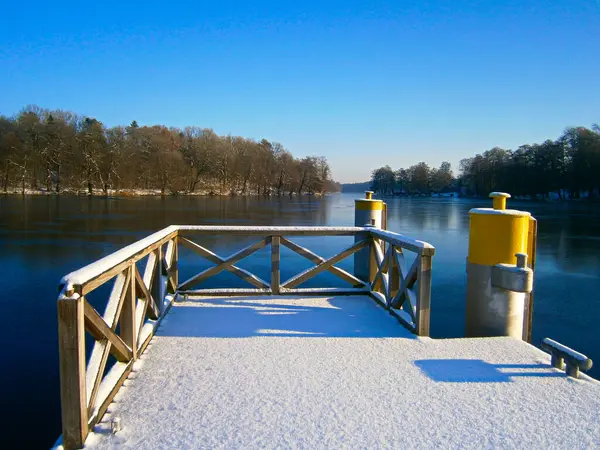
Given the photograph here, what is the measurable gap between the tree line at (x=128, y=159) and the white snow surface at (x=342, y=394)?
7165 cm

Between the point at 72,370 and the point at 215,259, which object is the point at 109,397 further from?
the point at 215,259

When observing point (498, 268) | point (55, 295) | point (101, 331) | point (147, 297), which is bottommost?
point (55, 295)

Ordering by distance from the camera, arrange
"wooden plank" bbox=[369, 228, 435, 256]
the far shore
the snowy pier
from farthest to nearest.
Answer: the far shore < "wooden plank" bbox=[369, 228, 435, 256] < the snowy pier

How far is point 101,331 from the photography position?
2.87m

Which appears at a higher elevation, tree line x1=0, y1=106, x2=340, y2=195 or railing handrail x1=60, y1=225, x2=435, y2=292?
tree line x1=0, y1=106, x2=340, y2=195

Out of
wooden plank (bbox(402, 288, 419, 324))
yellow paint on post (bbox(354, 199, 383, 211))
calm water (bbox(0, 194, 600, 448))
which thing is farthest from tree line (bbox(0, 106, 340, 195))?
wooden plank (bbox(402, 288, 419, 324))

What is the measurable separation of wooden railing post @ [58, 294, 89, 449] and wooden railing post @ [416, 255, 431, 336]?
3031mm

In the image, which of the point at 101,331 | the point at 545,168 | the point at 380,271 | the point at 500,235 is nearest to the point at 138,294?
the point at 101,331

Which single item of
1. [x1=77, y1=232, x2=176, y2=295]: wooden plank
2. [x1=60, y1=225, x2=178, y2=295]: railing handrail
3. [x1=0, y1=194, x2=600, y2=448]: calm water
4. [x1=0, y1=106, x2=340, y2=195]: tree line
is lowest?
[x1=0, y1=194, x2=600, y2=448]: calm water

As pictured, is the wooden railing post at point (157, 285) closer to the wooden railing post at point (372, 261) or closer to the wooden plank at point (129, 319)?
the wooden plank at point (129, 319)

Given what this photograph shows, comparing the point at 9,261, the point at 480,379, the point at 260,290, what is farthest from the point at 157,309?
the point at 9,261

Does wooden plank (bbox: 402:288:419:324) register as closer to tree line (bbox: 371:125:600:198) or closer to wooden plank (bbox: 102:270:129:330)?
wooden plank (bbox: 102:270:129:330)

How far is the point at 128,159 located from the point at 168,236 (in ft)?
244

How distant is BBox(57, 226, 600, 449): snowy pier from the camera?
2.59m
